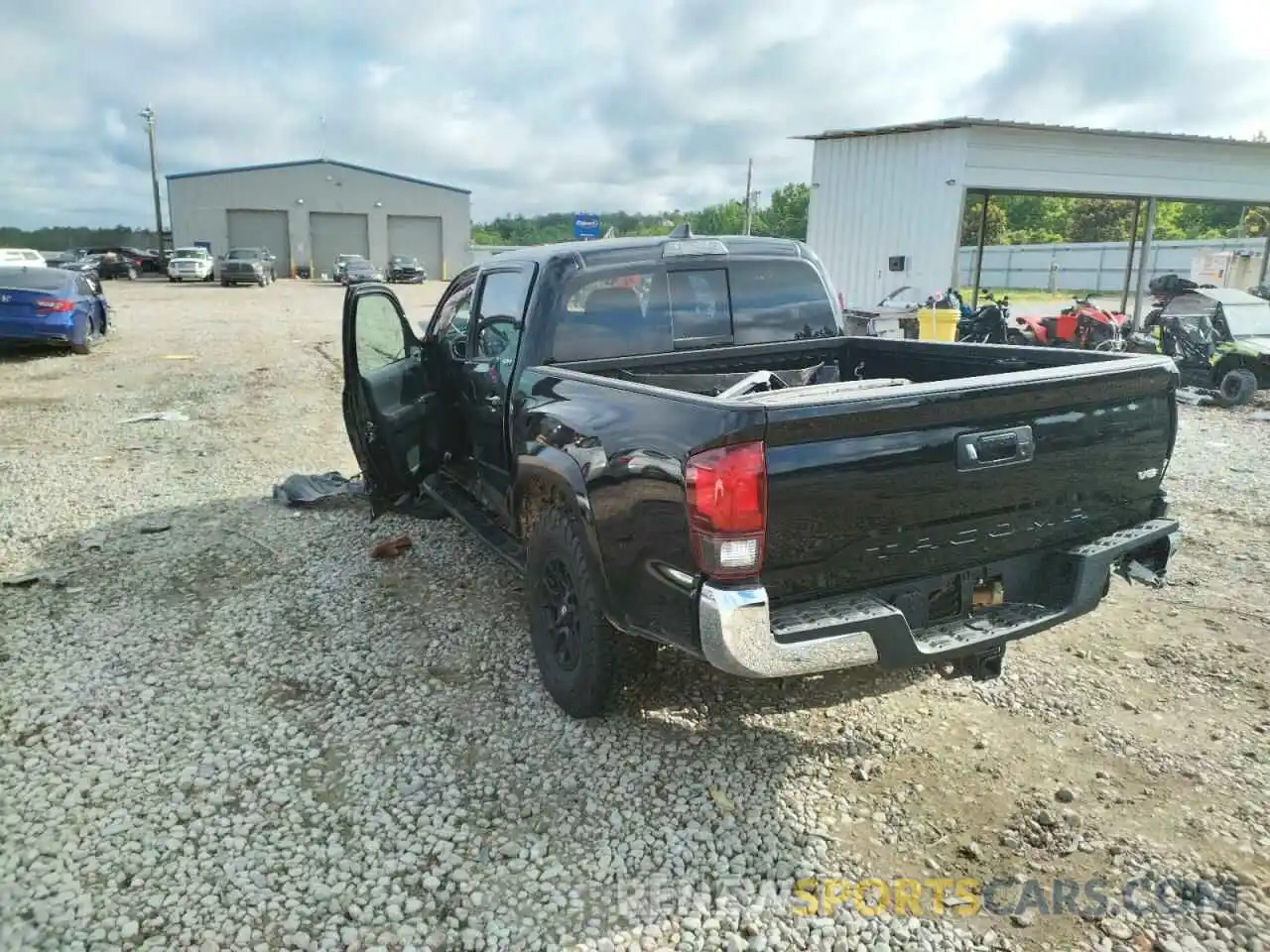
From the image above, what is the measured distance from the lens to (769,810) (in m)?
3.16

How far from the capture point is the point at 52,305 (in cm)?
1432

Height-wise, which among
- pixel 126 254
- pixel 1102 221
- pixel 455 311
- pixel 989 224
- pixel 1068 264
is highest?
pixel 1102 221

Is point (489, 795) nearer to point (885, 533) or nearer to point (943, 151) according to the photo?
point (885, 533)

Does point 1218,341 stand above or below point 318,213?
below

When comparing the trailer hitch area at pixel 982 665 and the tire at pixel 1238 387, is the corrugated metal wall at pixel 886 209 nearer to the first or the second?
the tire at pixel 1238 387

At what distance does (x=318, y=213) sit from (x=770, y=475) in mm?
57419

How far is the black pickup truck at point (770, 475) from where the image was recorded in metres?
2.78

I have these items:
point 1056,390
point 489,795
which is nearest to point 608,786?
point 489,795

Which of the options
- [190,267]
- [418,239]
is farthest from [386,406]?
[418,239]

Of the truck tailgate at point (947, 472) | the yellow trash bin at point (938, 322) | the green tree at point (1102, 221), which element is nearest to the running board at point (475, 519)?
the truck tailgate at point (947, 472)

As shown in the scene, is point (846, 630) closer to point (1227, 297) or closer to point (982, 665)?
point (982, 665)

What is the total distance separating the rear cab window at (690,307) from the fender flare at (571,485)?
2.18 feet

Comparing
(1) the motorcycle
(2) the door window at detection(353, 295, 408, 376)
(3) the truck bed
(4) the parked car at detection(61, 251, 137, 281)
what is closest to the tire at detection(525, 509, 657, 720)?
(3) the truck bed

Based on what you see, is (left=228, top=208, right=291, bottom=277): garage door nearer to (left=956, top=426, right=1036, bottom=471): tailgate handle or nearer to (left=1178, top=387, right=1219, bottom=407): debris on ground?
(left=1178, top=387, right=1219, bottom=407): debris on ground
